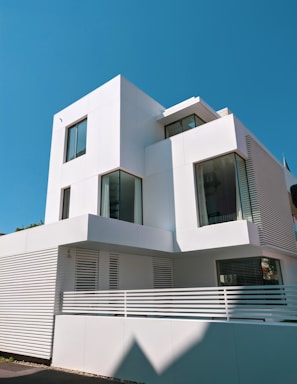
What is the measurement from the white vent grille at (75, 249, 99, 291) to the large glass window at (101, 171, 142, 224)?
2122mm

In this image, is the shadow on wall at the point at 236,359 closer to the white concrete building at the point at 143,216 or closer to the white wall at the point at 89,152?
the white concrete building at the point at 143,216

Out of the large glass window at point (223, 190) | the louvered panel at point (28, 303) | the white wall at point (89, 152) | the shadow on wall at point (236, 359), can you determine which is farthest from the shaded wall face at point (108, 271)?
the shadow on wall at point (236, 359)

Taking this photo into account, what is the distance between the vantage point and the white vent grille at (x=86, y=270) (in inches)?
334

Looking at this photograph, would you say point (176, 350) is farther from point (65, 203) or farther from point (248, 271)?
point (65, 203)

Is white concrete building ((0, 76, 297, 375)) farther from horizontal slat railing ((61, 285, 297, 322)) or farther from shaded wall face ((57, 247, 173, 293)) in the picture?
horizontal slat railing ((61, 285, 297, 322))

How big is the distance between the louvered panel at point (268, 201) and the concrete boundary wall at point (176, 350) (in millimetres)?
4608

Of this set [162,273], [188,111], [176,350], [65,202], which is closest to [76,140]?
[65,202]

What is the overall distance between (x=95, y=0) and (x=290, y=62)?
9.23 m

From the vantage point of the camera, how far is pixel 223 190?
32.6 feet

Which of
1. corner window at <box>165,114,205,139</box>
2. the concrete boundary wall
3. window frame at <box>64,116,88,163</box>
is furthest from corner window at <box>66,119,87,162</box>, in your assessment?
the concrete boundary wall

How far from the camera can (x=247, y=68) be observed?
42.1ft

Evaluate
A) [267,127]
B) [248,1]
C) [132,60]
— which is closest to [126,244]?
[132,60]

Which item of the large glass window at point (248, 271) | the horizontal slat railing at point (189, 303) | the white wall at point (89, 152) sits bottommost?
the horizontal slat railing at point (189, 303)

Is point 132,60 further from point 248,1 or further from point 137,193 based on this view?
point 137,193
